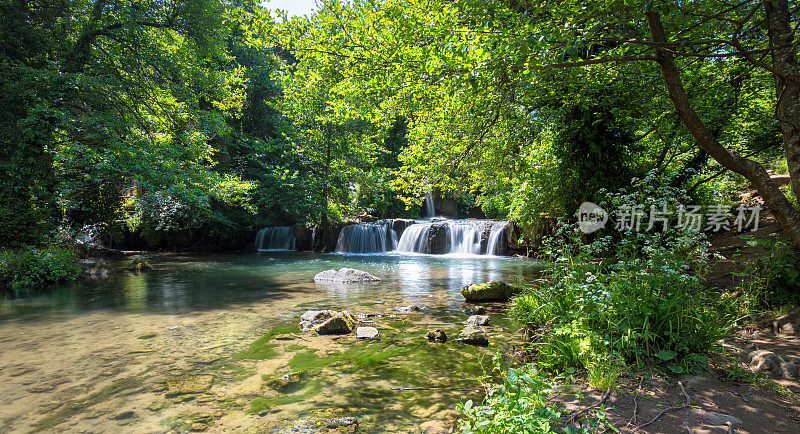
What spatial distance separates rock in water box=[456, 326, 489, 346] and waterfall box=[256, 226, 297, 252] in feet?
71.3

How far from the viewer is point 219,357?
5.32 m

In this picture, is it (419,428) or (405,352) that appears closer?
(419,428)

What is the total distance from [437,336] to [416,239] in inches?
664

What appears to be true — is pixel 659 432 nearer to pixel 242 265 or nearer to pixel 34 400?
pixel 34 400

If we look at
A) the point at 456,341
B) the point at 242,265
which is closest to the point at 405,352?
the point at 456,341

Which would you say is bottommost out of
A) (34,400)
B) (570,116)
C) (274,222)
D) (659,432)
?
(34,400)

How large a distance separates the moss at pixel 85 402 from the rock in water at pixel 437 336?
4089 millimetres

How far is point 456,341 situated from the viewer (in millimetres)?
5840

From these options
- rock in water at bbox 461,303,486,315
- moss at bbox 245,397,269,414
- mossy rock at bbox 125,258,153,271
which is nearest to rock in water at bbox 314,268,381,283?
rock in water at bbox 461,303,486,315

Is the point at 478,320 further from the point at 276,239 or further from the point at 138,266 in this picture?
the point at 276,239

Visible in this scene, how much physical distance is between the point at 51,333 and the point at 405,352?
6.59 m

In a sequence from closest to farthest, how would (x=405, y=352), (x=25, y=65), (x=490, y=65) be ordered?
(x=490, y=65)
(x=405, y=352)
(x=25, y=65)

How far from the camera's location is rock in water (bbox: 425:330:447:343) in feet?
19.5

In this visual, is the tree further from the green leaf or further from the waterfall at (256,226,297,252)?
the waterfall at (256,226,297,252)
